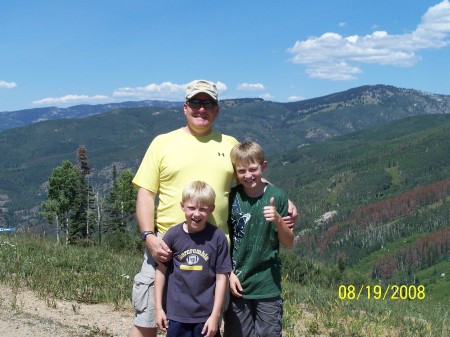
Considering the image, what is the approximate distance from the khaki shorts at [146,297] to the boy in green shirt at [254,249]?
0.66m

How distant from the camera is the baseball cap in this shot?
160 inches

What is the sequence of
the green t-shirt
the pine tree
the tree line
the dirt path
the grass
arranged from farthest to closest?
the tree line, the pine tree, the grass, the dirt path, the green t-shirt

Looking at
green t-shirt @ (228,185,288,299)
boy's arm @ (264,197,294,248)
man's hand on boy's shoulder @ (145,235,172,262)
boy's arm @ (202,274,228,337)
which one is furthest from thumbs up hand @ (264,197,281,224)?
man's hand on boy's shoulder @ (145,235,172,262)

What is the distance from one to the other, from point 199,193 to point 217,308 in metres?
0.91

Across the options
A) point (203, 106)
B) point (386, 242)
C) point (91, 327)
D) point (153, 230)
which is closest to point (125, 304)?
point (91, 327)

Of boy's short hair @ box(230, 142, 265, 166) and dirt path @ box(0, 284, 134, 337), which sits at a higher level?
boy's short hair @ box(230, 142, 265, 166)

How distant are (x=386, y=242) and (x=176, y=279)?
186 m

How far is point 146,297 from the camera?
13.4 feet

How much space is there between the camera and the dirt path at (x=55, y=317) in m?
5.44

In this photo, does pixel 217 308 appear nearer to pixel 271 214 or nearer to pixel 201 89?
pixel 271 214

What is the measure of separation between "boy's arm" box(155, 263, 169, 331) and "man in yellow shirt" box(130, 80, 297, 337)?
12cm

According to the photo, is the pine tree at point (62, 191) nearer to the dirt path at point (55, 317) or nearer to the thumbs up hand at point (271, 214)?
the dirt path at point (55, 317)

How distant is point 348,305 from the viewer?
802 cm

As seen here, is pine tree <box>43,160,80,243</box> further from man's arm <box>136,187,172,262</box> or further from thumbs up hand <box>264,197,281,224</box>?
thumbs up hand <box>264,197,281,224</box>
